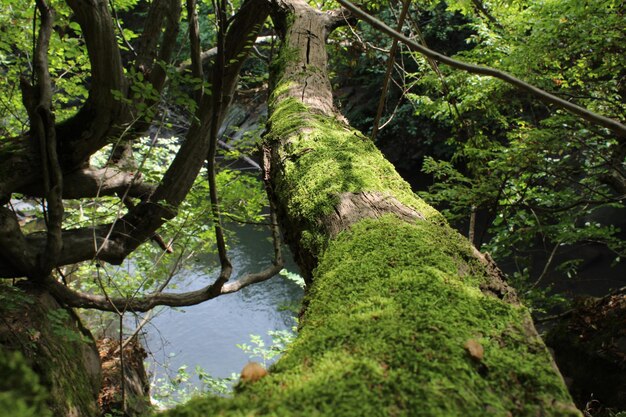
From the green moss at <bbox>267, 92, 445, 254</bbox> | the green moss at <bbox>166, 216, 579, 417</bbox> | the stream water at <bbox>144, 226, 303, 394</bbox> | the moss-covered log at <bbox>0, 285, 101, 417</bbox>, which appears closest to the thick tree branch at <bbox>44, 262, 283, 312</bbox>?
the moss-covered log at <bbox>0, 285, 101, 417</bbox>

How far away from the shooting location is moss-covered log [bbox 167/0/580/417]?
0.76 metres

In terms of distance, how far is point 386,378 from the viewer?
79cm

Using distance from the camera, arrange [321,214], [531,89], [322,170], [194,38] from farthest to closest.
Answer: [194,38]
[322,170]
[321,214]
[531,89]

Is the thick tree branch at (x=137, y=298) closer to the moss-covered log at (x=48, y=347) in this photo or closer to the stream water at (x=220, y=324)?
the moss-covered log at (x=48, y=347)

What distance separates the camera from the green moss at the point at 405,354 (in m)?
0.75

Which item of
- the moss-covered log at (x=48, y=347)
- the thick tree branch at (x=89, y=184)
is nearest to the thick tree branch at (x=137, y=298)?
the moss-covered log at (x=48, y=347)

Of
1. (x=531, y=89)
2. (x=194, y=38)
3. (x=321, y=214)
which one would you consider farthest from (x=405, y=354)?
(x=194, y=38)

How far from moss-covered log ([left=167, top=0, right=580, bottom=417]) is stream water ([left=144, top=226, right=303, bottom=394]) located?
6.21 meters

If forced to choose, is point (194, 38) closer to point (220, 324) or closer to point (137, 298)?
point (137, 298)

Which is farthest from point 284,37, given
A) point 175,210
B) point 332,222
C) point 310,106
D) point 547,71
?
point 547,71

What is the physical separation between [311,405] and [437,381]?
24 cm

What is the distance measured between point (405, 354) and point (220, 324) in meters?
9.15

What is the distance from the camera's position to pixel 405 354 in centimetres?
85

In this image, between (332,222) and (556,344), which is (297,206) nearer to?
(332,222)
